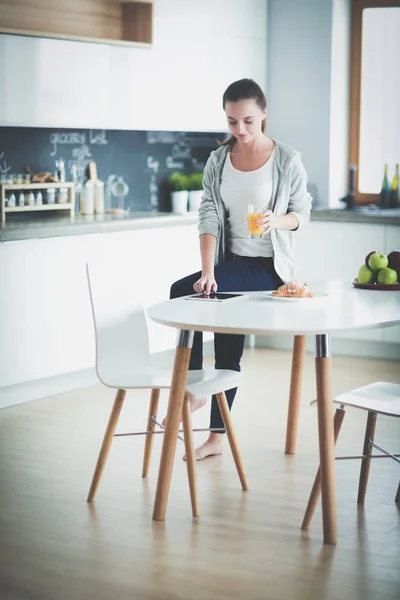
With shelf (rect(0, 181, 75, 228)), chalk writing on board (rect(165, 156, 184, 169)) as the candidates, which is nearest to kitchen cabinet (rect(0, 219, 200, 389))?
shelf (rect(0, 181, 75, 228))

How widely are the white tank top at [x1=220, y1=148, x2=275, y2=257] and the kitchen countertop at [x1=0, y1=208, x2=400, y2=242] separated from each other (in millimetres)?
1242

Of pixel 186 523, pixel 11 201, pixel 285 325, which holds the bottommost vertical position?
pixel 186 523

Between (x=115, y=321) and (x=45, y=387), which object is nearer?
(x=115, y=321)

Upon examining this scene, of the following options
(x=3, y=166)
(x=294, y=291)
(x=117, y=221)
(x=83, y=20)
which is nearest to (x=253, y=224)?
(x=294, y=291)

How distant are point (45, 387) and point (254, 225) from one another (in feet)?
6.53

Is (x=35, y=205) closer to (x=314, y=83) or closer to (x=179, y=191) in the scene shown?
(x=179, y=191)

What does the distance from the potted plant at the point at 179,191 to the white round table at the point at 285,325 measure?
277cm

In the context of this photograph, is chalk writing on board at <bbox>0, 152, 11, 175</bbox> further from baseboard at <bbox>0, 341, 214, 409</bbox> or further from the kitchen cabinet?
baseboard at <bbox>0, 341, 214, 409</bbox>

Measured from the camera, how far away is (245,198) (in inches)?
156

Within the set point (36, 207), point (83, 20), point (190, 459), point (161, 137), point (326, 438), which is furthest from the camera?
point (161, 137)

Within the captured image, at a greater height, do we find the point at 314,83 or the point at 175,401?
the point at 314,83

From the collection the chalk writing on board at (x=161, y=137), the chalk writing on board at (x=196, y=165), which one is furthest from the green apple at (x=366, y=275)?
the chalk writing on board at (x=196, y=165)

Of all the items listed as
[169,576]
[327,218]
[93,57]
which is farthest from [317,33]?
[169,576]

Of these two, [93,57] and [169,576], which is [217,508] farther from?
[93,57]
